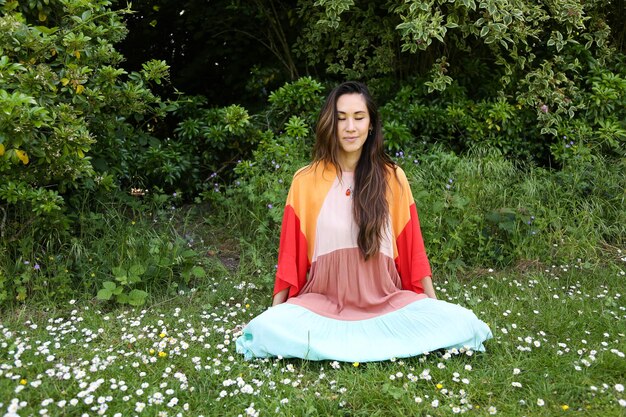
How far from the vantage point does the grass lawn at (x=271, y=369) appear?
7.34 ft

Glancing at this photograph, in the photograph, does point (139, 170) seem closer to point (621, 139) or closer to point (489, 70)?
point (489, 70)

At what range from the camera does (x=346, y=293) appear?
9.23 feet

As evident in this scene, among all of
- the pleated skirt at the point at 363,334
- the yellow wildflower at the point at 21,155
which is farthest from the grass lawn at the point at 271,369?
the yellow wildflower at the point at 21,155

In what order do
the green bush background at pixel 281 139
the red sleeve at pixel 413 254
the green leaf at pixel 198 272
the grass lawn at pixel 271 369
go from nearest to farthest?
the grass lawn at pixel 271 369, the red sleeve at pixel 413 254, the green bush background at pixel 281 139, the green leaf at pixel 198 272

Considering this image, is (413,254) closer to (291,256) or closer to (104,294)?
(291,256)

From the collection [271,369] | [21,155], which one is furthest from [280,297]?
[21,155]

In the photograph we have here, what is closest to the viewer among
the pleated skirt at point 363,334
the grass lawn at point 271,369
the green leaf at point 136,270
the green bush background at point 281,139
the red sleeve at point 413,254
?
the grass lawn at point 271,369

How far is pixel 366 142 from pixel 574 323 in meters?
1.42

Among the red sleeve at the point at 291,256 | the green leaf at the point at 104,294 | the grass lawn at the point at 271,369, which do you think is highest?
the red sleeve at the point at 291,256

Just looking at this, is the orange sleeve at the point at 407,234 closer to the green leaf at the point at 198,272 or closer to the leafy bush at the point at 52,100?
the green leaf at the point at 198,272

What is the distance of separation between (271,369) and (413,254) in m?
0.91

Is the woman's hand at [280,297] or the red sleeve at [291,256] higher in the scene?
the red sleeve at [291,256]

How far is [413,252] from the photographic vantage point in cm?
293

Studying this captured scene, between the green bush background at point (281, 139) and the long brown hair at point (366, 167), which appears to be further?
the green bush background at point (281, 139)
